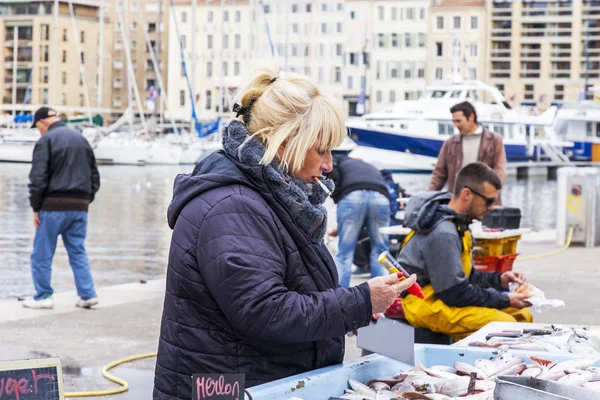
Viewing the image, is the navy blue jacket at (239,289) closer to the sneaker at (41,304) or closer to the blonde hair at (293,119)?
the blonde hair at (293,119)

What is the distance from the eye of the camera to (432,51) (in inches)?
4471

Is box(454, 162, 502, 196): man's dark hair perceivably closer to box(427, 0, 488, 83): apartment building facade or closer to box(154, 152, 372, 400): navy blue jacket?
box(154, 152, 372, 400): navy blue jacket

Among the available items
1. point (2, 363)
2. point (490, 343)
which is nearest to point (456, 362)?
point (490, 343)

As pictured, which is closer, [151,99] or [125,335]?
[125,335]

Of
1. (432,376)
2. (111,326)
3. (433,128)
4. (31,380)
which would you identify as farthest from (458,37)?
(31,380)

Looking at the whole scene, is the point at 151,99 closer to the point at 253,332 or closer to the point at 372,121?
the point at 372,121

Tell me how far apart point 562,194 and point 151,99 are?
67.9 m

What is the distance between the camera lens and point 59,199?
9.69 meters

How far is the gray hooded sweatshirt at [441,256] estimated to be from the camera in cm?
610

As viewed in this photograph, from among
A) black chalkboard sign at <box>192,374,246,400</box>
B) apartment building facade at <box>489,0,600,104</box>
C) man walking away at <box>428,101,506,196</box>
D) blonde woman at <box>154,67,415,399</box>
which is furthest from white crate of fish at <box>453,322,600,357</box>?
apartment building facade at <box>489,0,600,104</box>

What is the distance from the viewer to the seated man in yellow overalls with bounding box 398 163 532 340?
611 cm

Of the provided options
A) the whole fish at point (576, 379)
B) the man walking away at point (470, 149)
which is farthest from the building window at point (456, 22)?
the whole fish at point (576, 379)

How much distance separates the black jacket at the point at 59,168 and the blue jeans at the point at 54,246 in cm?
16

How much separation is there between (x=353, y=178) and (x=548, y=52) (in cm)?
11967
